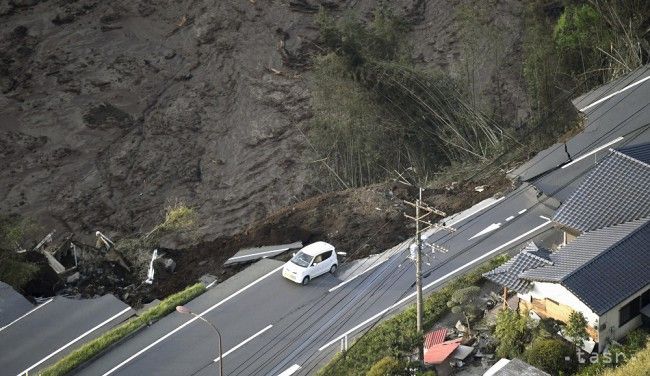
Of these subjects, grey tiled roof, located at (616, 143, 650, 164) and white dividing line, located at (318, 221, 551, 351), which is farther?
grey tiled roof, located at (616, 143, 650, 164)

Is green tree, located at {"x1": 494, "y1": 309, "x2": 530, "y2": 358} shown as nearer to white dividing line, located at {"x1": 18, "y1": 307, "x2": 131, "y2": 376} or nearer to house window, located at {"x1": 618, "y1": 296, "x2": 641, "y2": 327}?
house window, located at {"x1": 618, "y1": 296, "x2": 641, "y2": 327}

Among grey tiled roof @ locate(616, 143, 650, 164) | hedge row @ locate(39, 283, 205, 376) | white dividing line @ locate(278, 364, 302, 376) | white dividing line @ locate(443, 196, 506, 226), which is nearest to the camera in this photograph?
white dividing line @ locate(278, 364, 302, 376)

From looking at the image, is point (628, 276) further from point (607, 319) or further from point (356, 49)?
point (356, 49)

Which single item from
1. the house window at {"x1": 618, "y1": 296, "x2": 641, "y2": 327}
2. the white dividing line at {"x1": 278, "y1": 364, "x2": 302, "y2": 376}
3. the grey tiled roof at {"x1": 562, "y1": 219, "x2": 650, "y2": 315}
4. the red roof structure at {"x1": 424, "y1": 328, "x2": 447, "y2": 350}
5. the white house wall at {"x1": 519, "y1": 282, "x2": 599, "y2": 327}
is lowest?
the white dividing line at {"x1": 278, "y1": 364, "x2": 302, "y2": 376}

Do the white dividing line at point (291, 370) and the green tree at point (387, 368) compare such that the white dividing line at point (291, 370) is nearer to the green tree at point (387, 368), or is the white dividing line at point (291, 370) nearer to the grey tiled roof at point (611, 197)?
the green tree at point (387, 368)

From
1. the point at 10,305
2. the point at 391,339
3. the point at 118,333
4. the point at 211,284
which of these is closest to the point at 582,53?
the point at 391,339

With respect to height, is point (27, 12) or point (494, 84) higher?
point (27, 12)

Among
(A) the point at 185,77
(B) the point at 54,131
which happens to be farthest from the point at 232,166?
(B) the point at 54,131

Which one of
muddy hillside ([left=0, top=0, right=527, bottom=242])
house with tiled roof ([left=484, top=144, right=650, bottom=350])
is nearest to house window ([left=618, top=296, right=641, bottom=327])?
house with tiled roof ([left=484, top=144, right=650, bottom=350])
